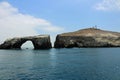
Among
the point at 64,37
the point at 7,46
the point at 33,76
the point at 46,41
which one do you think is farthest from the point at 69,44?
the point at 33,76

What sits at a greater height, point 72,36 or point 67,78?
point 72,36

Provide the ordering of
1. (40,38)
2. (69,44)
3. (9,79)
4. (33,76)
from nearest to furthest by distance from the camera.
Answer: (9,79)
(33,76)
(40,38)
(69,44)

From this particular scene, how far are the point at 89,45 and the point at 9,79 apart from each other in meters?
155

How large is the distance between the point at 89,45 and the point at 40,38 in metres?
41.2

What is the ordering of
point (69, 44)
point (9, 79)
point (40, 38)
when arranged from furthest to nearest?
point (69, 44)
point (40, 38)
point (9, 79)

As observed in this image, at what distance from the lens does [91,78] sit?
47.7 m

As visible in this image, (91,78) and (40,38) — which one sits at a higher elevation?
(40,38)

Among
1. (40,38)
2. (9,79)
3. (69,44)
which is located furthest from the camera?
(69,44)

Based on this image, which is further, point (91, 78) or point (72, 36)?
point (72, 36)

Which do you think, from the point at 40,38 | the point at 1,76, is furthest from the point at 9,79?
the point at 40,38

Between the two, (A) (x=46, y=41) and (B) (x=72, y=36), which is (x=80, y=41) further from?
(A) (x=46, y=41)

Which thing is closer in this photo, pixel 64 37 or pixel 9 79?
pixel 9 79

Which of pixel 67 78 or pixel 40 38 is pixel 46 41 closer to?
pixel 40 38

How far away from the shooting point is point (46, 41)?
178 meters
